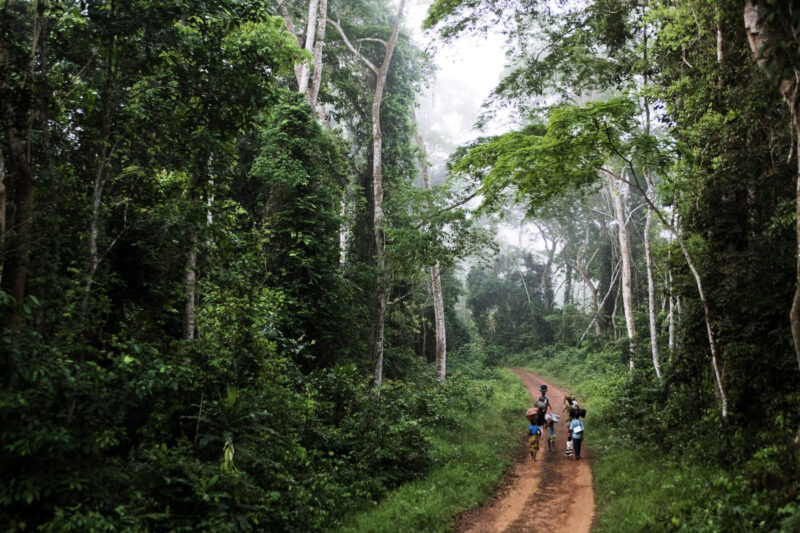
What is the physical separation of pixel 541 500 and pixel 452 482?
64.3 inches

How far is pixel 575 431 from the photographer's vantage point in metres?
11.3

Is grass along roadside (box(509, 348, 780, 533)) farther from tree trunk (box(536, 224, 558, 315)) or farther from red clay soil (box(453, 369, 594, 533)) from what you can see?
tree trunk (box(536, 224, 558, 315))

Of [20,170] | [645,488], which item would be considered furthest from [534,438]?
[20,170]

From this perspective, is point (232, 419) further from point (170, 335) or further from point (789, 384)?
point (789, 384)

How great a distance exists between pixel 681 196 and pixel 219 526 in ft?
37.3

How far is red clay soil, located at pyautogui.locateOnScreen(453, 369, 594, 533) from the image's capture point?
7391 millimetres

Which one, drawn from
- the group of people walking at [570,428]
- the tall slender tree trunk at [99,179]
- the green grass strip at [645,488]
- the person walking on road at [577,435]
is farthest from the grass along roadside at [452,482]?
the tall slender tree trunk at [99,179]

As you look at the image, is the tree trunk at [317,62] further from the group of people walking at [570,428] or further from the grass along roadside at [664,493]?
the grass along roadside at [664,493]

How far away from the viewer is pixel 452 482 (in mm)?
9000

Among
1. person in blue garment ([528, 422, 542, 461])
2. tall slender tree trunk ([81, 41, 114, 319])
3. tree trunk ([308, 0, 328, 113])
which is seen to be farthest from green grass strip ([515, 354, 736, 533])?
tree trunk ([308, 0, 328, 113])

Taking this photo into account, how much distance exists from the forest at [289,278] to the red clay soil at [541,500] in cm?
34

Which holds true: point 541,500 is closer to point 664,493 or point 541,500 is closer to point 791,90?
point 664,493

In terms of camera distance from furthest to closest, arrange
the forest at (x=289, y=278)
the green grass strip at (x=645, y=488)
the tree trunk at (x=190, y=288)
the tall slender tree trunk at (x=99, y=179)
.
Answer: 1. the tree trunk at (x=190, y=288)
2. the green grass strip at (x=645, y=488)
3. the tall slender tree trunk at (x=99, y=179)
4. the forest at (x=289, y=278)

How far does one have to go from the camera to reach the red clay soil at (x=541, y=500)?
291 inches
